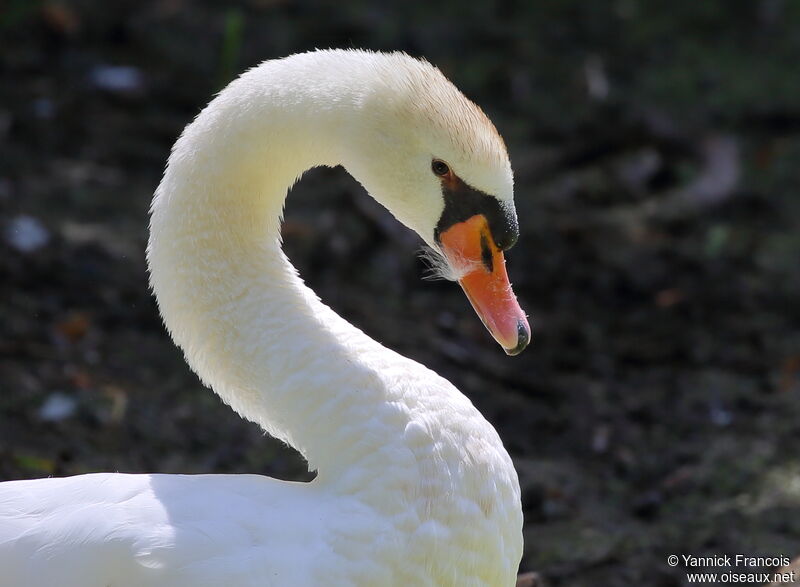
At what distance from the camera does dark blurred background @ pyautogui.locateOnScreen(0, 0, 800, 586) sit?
12.9 feet

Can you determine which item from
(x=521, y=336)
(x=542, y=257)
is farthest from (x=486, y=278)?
(x=542, y=257)

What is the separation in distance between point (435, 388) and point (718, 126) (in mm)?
4085

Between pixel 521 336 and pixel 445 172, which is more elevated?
pixel 445 172

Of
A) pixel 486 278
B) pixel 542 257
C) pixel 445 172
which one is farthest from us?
pixel 542 257

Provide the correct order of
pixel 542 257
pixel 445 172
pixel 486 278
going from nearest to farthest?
1. pixel 445 172
2. pixel 486 278
3. pixel 542 257

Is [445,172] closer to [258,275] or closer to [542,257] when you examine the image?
[258,275]

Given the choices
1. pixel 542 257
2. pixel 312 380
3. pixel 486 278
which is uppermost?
pixel 542 257

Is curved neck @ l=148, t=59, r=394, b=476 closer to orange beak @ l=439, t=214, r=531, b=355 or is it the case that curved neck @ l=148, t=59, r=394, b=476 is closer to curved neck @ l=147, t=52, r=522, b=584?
curved neck @ l=147, t=52, r=522, b=584

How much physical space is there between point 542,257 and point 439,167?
2840 mm

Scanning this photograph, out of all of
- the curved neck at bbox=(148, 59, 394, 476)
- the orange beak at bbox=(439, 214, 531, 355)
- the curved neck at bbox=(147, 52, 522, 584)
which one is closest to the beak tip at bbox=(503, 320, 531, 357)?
the orange beak at bbox=(439, 214, 531, 355)

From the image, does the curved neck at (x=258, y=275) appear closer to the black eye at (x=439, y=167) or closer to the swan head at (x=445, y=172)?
the swan head at (x=445, y=172)

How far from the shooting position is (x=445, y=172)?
2457mm

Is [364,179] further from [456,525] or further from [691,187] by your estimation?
[691,187]

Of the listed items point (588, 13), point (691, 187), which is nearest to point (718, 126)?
point (691, 187)
